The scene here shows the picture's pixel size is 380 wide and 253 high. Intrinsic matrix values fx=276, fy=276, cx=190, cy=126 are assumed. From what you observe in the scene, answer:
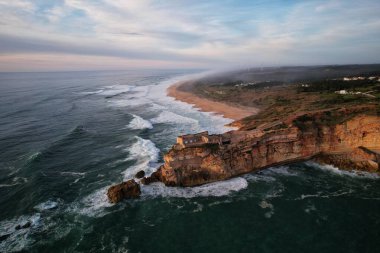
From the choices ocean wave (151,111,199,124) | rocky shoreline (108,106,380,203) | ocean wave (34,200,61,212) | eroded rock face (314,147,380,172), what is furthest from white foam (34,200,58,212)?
ocean wave (151,111,199,124)

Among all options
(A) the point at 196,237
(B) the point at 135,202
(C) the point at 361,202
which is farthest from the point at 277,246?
(B) the point at 135,202

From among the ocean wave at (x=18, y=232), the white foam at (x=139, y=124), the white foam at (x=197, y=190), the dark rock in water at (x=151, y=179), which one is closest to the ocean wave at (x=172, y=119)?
the white foam at (x=139, y=124)

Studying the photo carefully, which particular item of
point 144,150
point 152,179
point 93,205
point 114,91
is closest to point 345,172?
point 152,179

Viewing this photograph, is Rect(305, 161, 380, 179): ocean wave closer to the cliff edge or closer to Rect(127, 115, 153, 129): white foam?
the cliff edge

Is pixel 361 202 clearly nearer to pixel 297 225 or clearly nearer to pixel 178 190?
pixel 297 225

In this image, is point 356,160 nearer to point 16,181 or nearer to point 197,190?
point 197,190

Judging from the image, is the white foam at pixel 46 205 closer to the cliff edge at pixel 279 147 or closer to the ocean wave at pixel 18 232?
the ocean wave at pixel 18 232
